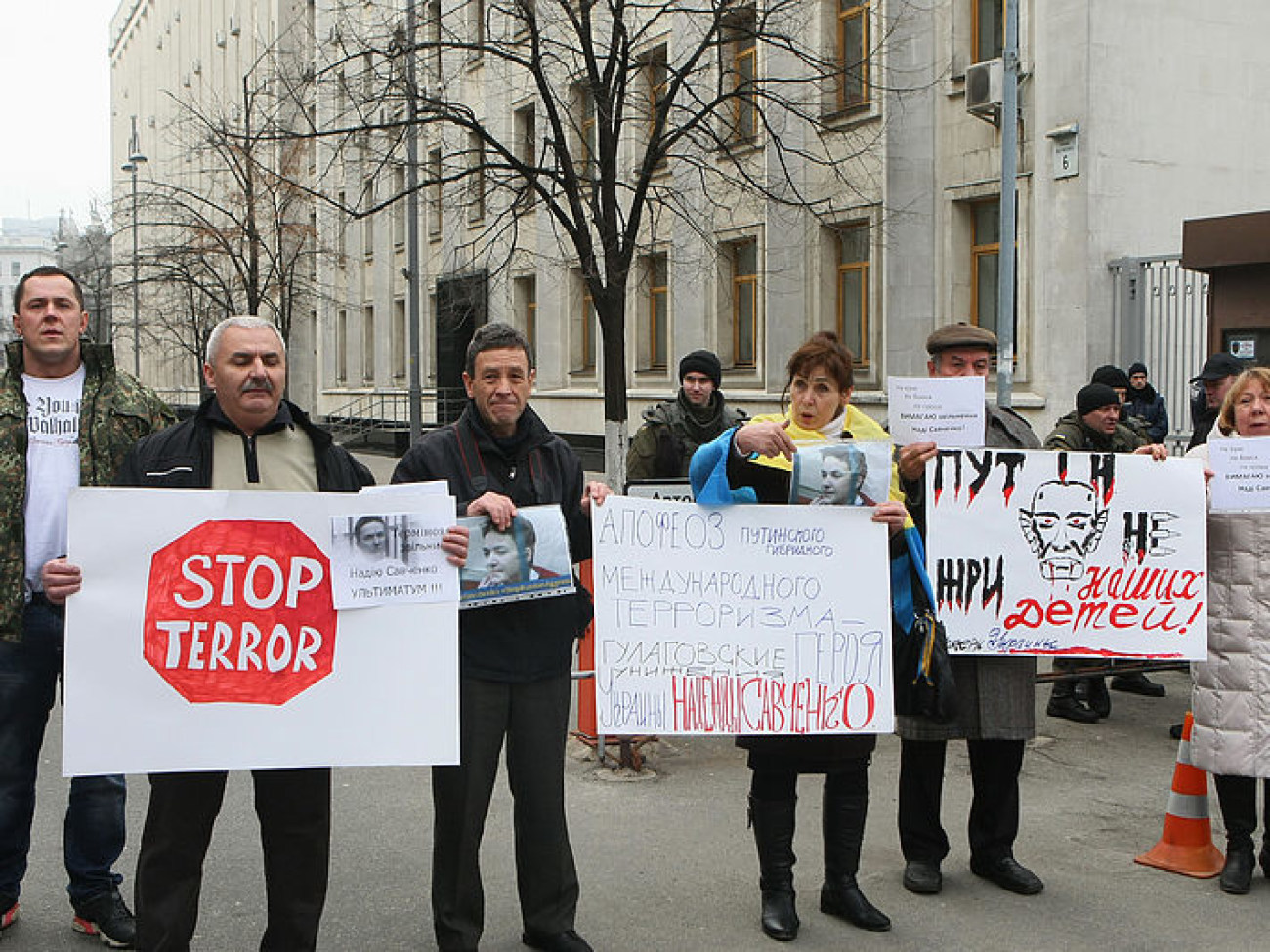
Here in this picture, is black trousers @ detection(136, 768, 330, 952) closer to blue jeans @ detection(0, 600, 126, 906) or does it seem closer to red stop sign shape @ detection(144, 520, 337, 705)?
red stop sign shape @ detection(144, 520, 337, 705)

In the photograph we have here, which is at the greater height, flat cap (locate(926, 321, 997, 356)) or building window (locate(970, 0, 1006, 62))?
building window (locate(970, 0, 1006, 62))

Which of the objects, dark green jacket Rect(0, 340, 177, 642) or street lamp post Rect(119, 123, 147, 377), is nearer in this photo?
dark green jacket Rect(0, 340, 177, 642)

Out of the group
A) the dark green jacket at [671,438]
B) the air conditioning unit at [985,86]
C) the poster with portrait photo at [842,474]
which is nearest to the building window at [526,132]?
the air conditioning unit at [985,86]

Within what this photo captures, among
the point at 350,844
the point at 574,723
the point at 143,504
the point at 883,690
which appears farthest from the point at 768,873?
the point at 574,723

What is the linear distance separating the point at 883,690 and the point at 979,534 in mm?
964

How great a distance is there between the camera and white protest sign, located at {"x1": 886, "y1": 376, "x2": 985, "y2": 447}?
16.9 ft

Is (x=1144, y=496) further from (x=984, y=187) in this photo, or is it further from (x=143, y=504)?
(x=984, y=187)

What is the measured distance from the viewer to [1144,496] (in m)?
5.45

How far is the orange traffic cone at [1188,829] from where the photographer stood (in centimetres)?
556

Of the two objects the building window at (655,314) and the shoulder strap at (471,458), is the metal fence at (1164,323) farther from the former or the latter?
the shoulder strap at (471,458)

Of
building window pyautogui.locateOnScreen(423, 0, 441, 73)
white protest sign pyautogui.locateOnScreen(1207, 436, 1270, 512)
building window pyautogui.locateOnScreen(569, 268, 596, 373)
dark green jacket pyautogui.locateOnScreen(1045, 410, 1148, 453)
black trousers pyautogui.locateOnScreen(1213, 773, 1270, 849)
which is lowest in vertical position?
black trousers pyautogui.locateOnScreen(1213, 773, 1270, 849)

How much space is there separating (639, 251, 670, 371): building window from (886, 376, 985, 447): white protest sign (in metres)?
19.5

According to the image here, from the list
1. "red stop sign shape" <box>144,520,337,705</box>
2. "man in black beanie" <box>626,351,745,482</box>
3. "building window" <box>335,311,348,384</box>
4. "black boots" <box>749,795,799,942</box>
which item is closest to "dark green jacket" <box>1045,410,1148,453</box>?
"man in black beanie" <box>626,351,745,482</box>

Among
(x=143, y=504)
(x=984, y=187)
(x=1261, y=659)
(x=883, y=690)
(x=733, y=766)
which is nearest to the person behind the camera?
(x=143, y=504)
